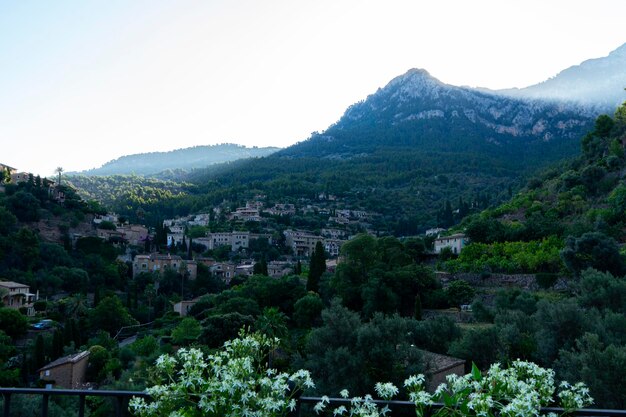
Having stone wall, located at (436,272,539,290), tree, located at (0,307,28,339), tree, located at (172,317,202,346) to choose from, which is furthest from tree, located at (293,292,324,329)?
tree, located at (0,307,28,339)

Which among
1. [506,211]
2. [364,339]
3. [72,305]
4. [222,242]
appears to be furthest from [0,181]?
[364,339]

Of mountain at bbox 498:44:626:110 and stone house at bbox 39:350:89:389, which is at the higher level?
mountain at bbox 498:44:626:110

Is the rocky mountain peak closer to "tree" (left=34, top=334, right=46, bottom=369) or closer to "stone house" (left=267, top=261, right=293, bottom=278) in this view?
"stone house" (left=267, top=261, right=293, bottom=278)

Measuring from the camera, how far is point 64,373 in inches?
1163

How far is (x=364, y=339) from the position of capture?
805 inches

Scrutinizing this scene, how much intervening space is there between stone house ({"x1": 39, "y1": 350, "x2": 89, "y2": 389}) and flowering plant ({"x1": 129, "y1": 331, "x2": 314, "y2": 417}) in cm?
2929

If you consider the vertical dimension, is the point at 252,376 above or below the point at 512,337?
above

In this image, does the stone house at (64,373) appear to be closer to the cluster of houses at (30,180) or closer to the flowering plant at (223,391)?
the flowering plant at (223,391)

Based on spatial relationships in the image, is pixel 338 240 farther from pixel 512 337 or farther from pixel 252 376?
pixel 252 376

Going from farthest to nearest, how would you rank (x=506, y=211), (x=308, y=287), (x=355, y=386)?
(x=506, y=211) < (x=308, y=287) < (x=355, y=386)

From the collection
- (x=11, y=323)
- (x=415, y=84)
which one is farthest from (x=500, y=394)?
(x=415, y=84)

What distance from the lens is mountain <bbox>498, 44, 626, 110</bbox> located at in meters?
149

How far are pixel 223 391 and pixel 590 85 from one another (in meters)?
181

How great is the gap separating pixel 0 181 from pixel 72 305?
33.5m
